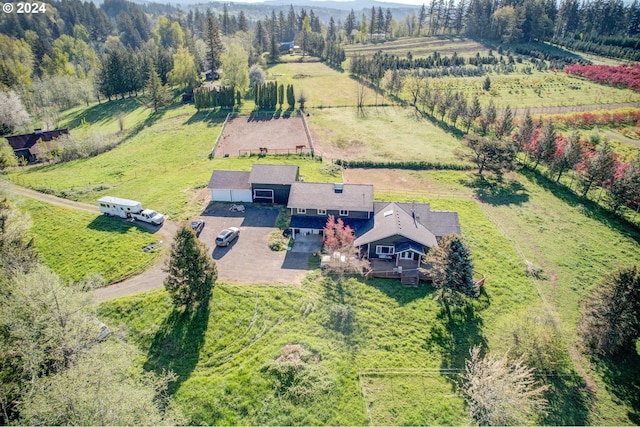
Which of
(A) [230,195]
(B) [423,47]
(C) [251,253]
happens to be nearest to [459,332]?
(C) [251,253]

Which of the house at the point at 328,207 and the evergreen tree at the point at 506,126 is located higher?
the evergreen tree at the point at 506,126

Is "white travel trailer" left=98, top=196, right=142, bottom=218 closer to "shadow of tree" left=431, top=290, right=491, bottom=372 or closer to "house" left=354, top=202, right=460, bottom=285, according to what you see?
"house" left=354, top=202, right=460, bottom=285

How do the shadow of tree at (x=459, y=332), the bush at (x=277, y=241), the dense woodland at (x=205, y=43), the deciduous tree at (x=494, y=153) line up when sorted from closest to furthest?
the shadow of tree at (x=459, y=332) → the bush at (x=277, y=241) → the deciduous tree at (x=494, y=153) → the dense woodland at (x=205, y=43)

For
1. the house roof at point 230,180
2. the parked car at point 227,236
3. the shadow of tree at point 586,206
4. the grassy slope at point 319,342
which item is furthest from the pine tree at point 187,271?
the shadow of tree at point 586,206

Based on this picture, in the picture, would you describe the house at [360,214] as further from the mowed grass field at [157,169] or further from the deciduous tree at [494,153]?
the deciduous tree at [494,153]

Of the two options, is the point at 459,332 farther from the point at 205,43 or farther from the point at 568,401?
the point at 205,43

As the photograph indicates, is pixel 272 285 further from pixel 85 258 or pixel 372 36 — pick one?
pixel 372 36
